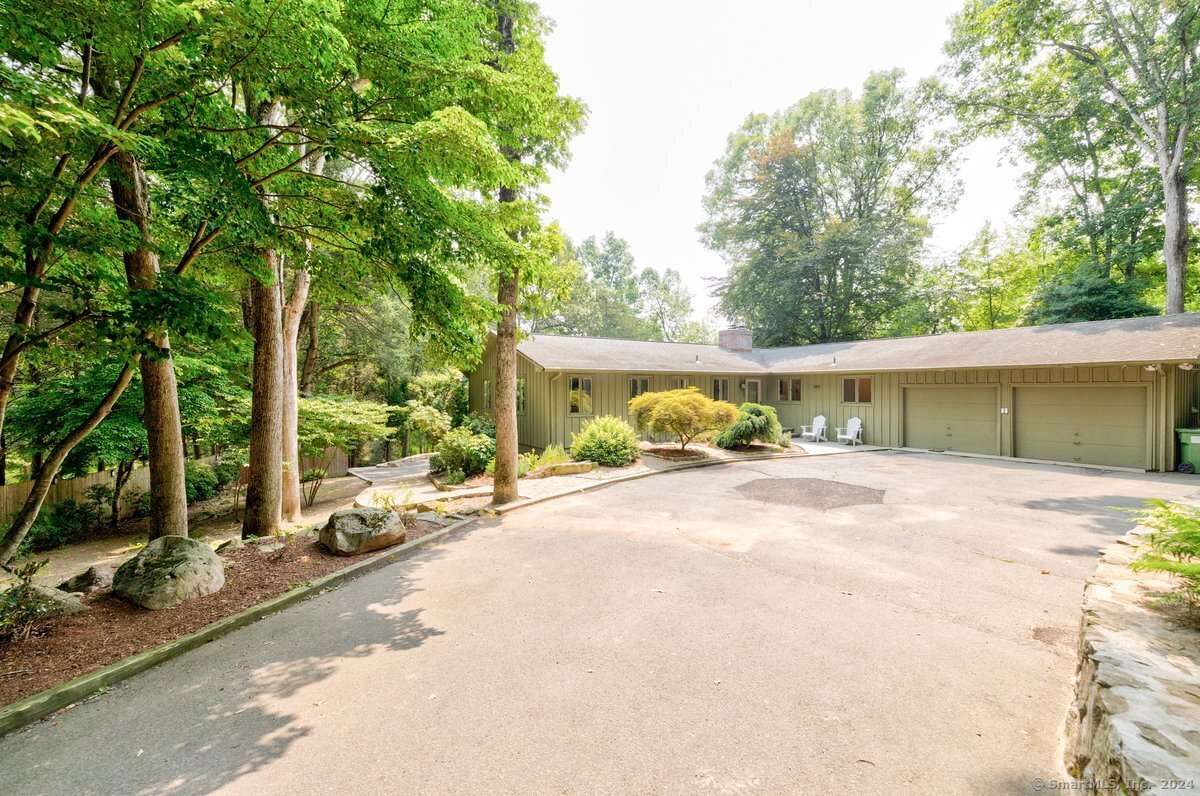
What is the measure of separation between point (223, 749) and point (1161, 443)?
17.7 meters

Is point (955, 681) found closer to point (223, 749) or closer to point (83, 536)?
point (223, 749)

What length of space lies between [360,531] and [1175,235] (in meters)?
29.0

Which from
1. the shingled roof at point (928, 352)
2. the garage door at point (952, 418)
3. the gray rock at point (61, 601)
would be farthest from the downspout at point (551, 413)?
the garage door at point (952, 418)

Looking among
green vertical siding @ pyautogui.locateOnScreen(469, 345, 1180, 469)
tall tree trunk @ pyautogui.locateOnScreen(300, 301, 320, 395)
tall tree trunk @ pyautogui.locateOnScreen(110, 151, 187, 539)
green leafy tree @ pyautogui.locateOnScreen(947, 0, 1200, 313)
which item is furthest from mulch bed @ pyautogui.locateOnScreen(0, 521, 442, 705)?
green leafy tree @ pyautogui.locateOnScreen(947, 0, 1200, 313)

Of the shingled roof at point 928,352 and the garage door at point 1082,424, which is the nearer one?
the shingled roof at point 928,352

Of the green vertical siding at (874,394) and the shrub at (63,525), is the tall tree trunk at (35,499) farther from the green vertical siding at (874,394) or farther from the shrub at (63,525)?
the green vertical siding at (874,394)

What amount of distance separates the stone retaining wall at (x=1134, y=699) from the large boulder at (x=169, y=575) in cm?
645

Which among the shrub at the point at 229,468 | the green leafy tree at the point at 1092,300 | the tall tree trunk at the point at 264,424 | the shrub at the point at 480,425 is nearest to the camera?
the tall tree trunk at the point at 264,424

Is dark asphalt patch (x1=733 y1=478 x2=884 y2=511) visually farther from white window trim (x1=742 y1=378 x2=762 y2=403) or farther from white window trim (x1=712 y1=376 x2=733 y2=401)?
white window trim (x1=742 y1=378 x2=762 y2=403)

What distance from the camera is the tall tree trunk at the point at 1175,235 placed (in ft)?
57.7

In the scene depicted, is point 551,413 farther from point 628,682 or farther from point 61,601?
point 628,682

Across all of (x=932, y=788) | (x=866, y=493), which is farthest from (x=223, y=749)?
(x=866, y=493)

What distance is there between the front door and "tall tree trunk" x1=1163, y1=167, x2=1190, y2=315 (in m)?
15.5

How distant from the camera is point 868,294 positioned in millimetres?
28453
